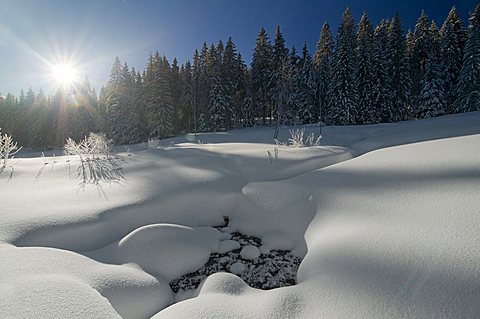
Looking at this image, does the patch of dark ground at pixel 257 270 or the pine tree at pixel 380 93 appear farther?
the pine tree at pixel 380 93

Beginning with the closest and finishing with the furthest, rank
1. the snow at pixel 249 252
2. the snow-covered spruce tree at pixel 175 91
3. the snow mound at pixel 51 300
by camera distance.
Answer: the snow mound at pixel 51 300 < the snow at pixel 249 252 < the snow-covered spruce tree at pixel 175 91

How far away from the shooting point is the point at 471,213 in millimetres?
2322

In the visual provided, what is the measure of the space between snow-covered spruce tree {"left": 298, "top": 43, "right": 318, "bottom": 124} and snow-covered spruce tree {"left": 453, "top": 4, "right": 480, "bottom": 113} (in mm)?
13625

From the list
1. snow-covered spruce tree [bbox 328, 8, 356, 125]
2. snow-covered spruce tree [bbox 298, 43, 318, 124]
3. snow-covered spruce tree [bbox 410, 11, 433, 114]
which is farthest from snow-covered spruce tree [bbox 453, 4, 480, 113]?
snow-covered spruce tree [bbox 298, 43, 318, 124]

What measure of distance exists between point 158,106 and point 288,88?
15.2 m

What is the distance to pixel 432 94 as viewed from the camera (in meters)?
24.4

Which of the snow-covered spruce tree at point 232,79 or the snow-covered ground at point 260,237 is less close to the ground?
the snow-covered spruce tree at point 232,79

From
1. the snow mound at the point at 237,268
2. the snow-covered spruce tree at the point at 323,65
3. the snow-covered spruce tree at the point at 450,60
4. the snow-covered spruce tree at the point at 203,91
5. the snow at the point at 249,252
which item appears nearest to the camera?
the snow mound at the point at 237,268

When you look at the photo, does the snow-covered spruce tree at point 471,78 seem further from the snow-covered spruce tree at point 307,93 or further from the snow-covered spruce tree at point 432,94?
the snow-covered spruce tree at point 307,93

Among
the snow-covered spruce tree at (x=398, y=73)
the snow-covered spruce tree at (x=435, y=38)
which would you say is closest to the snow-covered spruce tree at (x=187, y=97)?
the snow-covered spruce tree at (x=398, y=73)

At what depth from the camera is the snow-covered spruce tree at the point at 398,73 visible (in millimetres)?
27516

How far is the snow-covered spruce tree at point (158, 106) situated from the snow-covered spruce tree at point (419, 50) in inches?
1131

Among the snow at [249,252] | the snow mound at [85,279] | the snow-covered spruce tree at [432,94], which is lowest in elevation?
the snow at [249,252]

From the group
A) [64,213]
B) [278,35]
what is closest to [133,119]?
[278,35]
